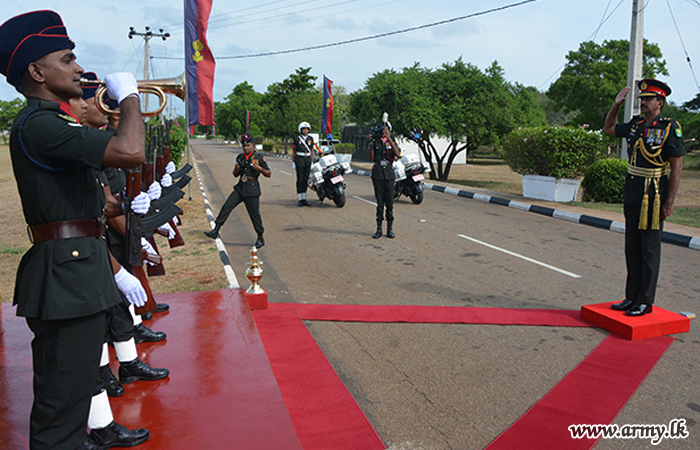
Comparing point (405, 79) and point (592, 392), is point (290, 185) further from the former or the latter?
point (592, 392)

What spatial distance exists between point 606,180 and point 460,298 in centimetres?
964

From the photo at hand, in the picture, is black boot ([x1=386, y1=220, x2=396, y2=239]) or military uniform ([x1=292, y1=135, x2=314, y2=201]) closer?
black boot ([x1=386, y1=220, x2=396, y2=239])

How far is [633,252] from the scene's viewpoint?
197 inches

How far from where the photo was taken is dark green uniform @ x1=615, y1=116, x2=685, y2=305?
187 inches

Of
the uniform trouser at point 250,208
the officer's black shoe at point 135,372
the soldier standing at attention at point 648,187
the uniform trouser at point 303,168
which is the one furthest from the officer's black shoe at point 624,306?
the uniform trouser at point 303,168

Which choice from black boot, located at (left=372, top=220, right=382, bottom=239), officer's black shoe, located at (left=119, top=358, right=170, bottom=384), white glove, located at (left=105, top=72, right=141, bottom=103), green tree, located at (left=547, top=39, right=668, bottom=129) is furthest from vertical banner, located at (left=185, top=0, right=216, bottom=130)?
green tree, located at (left=547, top=39, right=668, bottom=129)

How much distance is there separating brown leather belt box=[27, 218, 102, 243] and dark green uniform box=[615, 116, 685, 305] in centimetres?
454

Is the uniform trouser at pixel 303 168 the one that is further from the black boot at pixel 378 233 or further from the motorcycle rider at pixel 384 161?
the black boot at pixel 378 233

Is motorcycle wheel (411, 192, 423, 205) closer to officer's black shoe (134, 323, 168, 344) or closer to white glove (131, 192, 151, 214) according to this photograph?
officer's black shoe (134, 323, 168, 344)

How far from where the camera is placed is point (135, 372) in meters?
3.47

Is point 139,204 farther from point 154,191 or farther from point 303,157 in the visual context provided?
point 303,157

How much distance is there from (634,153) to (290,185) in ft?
47.5

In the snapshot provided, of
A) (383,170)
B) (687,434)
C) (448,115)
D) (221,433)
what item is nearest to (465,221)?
(383,170)

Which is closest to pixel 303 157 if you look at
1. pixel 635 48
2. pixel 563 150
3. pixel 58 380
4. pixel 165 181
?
pixel 563 150
